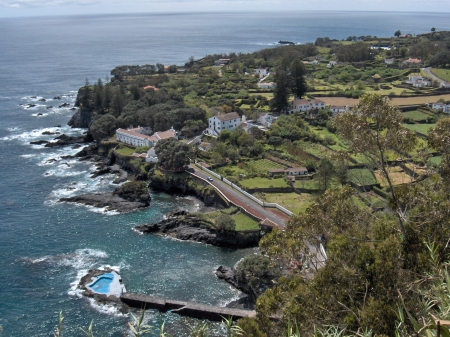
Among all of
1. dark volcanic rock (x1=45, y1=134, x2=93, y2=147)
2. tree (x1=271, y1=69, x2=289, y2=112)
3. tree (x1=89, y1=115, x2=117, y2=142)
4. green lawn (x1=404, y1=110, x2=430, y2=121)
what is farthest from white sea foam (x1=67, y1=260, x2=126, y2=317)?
green lawn (x1=404, y1=110, x2=430, y2=121)

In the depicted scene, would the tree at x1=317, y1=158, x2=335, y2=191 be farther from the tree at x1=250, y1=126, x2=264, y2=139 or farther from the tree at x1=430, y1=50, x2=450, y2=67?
the tree at x1=430, y1=50, x2=450, y2=67

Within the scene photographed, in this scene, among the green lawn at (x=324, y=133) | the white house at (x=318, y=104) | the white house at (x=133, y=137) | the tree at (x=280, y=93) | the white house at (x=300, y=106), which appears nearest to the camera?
the white house at (x=133, y=137)

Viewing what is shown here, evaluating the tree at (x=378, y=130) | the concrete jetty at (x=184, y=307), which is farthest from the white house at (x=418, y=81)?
the tree at (x=378, y=130)

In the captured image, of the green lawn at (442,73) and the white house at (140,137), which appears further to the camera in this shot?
the green lawn at (442,73)

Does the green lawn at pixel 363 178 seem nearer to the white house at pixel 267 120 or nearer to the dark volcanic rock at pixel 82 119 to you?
the white house at pixel 267 120

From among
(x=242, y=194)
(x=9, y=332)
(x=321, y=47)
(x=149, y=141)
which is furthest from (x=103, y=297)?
(x=321, y=47)

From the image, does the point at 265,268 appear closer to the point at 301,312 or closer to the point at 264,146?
the point at 301,312

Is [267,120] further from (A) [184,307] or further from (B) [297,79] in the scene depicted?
(A) [184,307]
